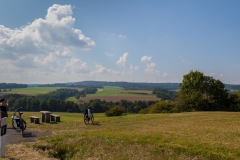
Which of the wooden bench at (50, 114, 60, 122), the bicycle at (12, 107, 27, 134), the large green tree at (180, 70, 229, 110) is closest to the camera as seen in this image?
the bicycle at (12, 107, 27, 134)

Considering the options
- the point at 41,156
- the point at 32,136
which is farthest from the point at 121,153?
the point at 32,136

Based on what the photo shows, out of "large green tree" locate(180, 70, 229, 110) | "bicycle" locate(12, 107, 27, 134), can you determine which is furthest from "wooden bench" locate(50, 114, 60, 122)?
"large green tree" locate(180, 70, 229, 110)

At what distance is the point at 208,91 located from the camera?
50.2 metres

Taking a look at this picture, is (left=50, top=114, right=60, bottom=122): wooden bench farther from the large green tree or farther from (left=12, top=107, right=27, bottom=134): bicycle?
the large green tree

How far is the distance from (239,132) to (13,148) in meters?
13.5

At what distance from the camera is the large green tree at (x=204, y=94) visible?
48.6 metres

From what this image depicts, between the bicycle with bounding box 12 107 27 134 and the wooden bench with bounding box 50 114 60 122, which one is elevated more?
the bicycle with bounding box 12 107 27 134

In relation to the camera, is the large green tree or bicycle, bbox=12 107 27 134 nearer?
bicycle, bbox=12 107 27 134

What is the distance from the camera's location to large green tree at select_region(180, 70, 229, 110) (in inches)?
1914

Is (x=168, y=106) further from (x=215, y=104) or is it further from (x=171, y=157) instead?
(x=171, y=157)

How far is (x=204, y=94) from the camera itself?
50.5 meters

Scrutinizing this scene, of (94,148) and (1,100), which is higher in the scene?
(1,100)

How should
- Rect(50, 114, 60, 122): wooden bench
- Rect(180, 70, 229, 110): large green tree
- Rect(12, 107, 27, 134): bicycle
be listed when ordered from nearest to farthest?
Rect(12, 107, 27, 134): bicycle → Rect(50, 114, 60, 122): wooden bench → Rect(180, 70, 229, 110): large green tree

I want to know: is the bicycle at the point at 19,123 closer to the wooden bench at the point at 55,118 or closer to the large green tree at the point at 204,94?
the wooden bench at the point at 55,118
